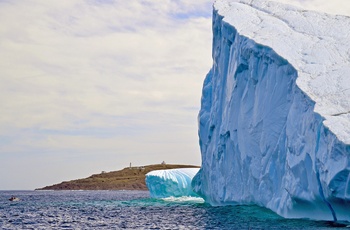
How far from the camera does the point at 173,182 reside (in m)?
44.2

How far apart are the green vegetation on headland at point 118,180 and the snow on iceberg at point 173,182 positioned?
6298 centimetres

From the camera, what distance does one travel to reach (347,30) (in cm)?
2466

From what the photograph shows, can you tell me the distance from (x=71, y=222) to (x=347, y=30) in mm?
14041

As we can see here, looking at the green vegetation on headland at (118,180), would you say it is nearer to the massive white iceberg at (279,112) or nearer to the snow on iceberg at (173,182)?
the snow on iceberg at (173,182)

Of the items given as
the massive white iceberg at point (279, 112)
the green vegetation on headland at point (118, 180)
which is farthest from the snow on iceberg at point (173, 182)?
the green vegetation on headland at point (118, 180)

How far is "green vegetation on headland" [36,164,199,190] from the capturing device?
109 metres

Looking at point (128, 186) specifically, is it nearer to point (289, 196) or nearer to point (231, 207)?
point (231, 207)

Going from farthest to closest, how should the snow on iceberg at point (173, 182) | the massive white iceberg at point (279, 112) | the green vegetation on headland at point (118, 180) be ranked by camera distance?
the green vegetation on headland at point (118, 180)
the snow on iceberg at point (173, 182)
the massive white iceberg at point (279, 112)

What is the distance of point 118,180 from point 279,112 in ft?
304

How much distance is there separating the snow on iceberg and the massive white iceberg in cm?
1070

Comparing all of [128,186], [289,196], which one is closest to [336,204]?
[289,196]

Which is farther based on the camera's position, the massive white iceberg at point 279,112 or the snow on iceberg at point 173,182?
the snow on iceberg at point 173,182

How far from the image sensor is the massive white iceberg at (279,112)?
19.3 meters

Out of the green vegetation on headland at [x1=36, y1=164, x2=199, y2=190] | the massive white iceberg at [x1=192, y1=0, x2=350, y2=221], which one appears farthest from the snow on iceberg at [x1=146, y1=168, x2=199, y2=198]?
the green vegetation on headland at [x1=36, y1=164, x2=199, y2=190]
